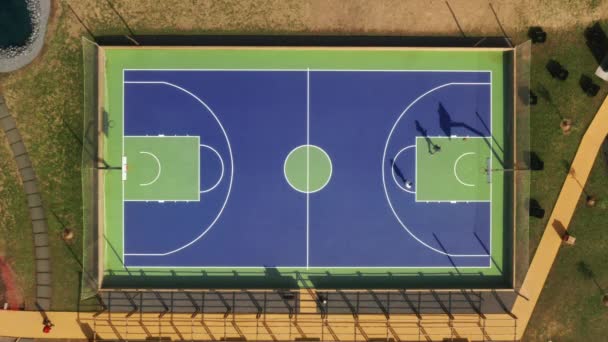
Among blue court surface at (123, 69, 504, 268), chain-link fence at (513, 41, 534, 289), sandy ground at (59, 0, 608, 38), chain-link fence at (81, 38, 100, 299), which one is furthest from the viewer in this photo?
blue court surface at (123, 69, 504, 268)

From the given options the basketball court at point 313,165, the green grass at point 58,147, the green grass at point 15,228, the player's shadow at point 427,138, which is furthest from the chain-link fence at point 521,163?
the green grass at point 15,228

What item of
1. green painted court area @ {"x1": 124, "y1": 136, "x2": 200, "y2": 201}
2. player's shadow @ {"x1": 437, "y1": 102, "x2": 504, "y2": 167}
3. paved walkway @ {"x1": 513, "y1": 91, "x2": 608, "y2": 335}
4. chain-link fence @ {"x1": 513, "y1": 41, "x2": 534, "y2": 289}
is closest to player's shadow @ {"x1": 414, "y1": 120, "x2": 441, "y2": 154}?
player's shadow @ {"x1": 437, "y1": 102, "x2": 504, "y2": 167}

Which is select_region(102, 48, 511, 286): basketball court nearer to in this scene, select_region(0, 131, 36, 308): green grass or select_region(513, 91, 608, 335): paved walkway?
select_region(513, 91, 608, 335): paved walkway

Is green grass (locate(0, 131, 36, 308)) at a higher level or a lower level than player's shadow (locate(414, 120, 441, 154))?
lower

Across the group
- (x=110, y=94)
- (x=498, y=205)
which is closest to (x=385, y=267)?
(x=498, y=205)

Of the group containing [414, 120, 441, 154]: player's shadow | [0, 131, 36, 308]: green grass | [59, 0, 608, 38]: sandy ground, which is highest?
[59, 0, 608, 38]: sandy ground

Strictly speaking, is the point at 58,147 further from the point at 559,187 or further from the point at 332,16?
the point at 559,187

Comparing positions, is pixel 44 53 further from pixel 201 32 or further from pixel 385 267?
pixel 385 267
